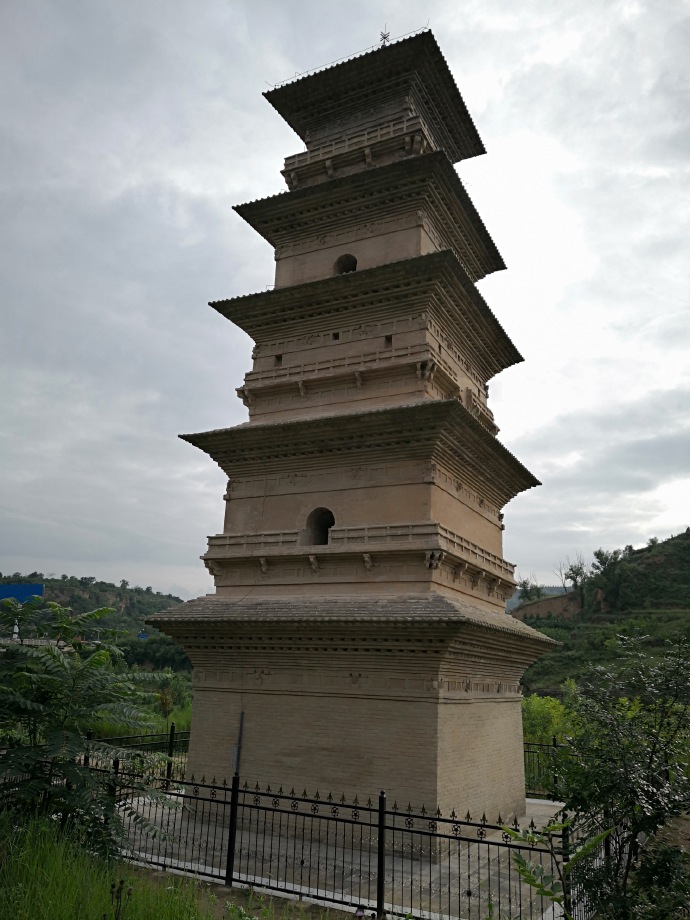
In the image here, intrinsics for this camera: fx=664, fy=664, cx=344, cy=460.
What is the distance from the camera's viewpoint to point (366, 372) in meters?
16.2

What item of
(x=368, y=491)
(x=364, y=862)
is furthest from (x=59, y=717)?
(x=368, y=491)

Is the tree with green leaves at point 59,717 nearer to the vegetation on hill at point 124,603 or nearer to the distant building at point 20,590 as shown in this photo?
the distant building at point 20,590

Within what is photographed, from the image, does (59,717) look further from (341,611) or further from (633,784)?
(633,784)

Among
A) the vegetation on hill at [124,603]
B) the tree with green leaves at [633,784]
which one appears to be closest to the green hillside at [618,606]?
the vegetation on hill at [124,603]

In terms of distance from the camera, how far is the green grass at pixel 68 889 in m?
7.23

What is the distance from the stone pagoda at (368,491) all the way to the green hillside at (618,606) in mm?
44997

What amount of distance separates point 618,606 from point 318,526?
6414 centimetres

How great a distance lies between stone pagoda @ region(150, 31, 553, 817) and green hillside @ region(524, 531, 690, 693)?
148 ft

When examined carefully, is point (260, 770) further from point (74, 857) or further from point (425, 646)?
point (74, 857)

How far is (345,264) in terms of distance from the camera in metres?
18.1

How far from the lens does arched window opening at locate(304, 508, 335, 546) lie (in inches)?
619

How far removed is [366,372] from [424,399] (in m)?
1.74

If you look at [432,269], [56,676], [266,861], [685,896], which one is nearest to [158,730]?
[266,861]

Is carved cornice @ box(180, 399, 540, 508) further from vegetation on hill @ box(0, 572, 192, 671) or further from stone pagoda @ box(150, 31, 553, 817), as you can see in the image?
vegetation on hill @ box(0, 572, 192, 671)
